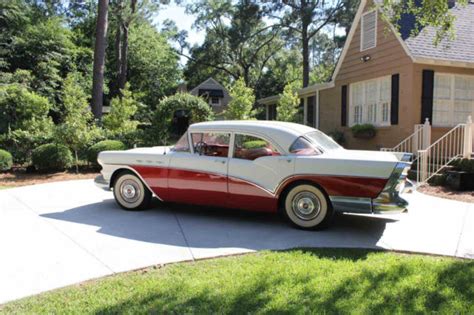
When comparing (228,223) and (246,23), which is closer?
(228,223)

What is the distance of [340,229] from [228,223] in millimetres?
1678

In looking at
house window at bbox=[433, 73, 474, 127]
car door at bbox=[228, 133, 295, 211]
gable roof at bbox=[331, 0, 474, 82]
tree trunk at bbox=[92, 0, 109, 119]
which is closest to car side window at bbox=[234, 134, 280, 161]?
car door at bbox=[228, 133, 295, 211]

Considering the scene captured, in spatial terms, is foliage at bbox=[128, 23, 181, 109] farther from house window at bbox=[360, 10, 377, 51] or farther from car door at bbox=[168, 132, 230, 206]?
car door at bbox=[168, 132, 230, 206]

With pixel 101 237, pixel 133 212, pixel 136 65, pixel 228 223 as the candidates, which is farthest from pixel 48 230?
pixel 136 65

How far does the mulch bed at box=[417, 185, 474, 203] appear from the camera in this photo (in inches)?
336

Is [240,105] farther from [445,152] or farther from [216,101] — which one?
[216,101]

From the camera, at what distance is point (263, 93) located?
38.7m

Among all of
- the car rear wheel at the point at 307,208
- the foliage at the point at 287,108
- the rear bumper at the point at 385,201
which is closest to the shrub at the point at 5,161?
the car rear wheel at the point at 307,208

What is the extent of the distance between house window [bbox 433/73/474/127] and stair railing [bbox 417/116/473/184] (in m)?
0.98

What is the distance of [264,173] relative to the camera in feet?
19.6

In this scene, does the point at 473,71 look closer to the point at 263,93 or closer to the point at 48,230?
the point at 48,230

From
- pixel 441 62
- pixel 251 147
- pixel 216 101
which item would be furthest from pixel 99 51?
pixel 216 101

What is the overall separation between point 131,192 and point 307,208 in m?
3.09

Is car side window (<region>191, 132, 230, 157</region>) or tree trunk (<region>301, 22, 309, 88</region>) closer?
car side window (<region>191, 132, 230, 157</region>)
